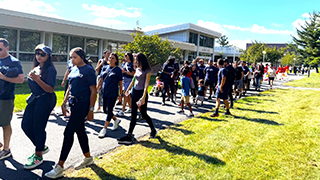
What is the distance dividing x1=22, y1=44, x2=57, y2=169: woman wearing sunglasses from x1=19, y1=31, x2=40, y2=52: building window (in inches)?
572

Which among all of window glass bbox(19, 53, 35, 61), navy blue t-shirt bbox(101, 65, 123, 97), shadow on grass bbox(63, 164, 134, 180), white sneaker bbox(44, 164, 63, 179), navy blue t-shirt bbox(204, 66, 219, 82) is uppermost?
window glass bbox(19, 53, 35, 61)

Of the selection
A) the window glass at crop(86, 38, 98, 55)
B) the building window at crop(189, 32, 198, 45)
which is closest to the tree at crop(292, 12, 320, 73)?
the building window at crop(189, 32, 198, 45)

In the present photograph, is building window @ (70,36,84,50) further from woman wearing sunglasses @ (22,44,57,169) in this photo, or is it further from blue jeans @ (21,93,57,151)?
blue jeans @ (21,93,57,151)

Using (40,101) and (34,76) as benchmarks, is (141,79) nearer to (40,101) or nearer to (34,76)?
(40,101)

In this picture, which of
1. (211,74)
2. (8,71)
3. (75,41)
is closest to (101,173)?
(8,71)

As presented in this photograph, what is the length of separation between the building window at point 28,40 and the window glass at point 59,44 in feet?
3.92

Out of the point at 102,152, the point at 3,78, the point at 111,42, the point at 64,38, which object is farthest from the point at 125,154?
the point at 111,42

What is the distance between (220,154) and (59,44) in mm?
16952

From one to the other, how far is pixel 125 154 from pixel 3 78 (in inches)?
92.0

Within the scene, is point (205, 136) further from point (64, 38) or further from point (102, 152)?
point (64, 38)

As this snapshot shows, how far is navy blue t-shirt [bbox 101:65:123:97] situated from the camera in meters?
5.49

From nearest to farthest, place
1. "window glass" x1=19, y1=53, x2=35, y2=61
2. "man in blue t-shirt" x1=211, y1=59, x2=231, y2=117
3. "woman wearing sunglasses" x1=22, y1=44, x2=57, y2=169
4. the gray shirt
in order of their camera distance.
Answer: "woman wearing sunglasses" x1=22, y1=44, x2=57, y2=169
the gray shirt
"man in blue t-shirt" x1=211, y1=59, x2=231, y2=117
"window glass" x1=19, y1=53, x2=35, y2=61

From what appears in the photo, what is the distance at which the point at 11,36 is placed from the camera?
1561 cm

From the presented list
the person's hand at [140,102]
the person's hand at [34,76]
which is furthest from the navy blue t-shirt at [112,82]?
the person's hand at [34,76]
